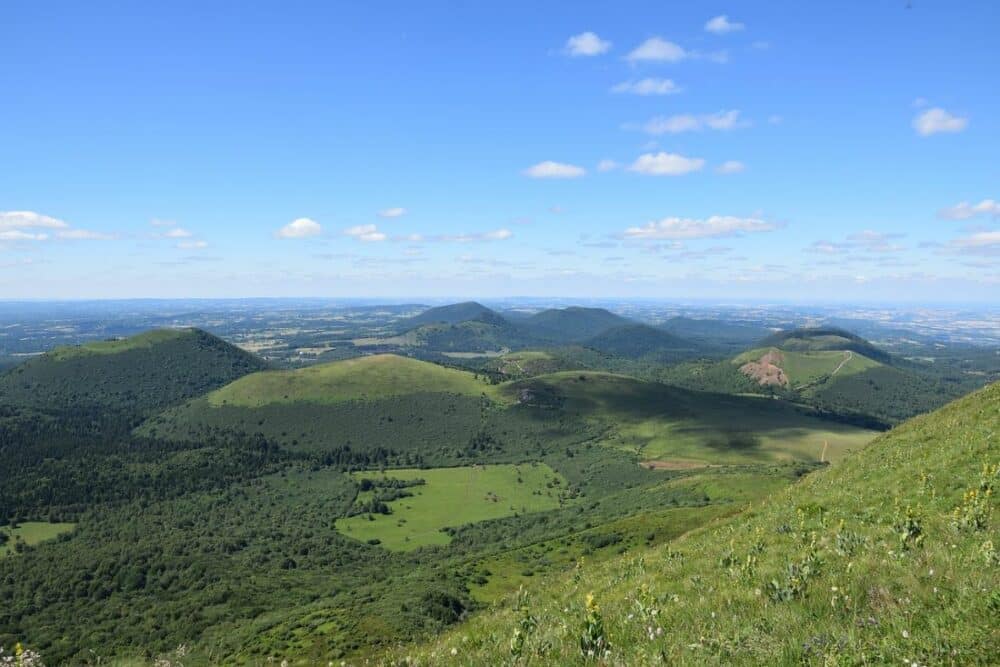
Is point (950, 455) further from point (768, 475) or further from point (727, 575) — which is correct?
point (768, 475)

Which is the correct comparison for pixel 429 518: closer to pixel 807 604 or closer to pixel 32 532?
pixel 32 532

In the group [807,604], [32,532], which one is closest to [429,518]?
[32,532]

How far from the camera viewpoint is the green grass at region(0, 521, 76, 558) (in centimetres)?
17323

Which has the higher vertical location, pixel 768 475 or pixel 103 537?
pixel 768 475

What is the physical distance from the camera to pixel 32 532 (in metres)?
184

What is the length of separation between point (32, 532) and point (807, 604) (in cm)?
24964

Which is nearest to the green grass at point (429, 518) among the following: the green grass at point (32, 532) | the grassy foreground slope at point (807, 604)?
the green grass at point (32, 532)

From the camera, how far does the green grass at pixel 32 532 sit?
568ft

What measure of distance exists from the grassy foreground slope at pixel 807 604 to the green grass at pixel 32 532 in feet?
735

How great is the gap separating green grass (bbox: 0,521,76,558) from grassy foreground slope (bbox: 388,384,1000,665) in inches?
8818

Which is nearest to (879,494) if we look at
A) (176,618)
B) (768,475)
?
(176,618)

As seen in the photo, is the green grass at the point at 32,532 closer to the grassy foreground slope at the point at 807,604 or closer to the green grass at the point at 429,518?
the green grass at the point at 429,518

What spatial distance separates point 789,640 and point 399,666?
24.7 feet

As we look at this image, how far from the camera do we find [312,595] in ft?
359
